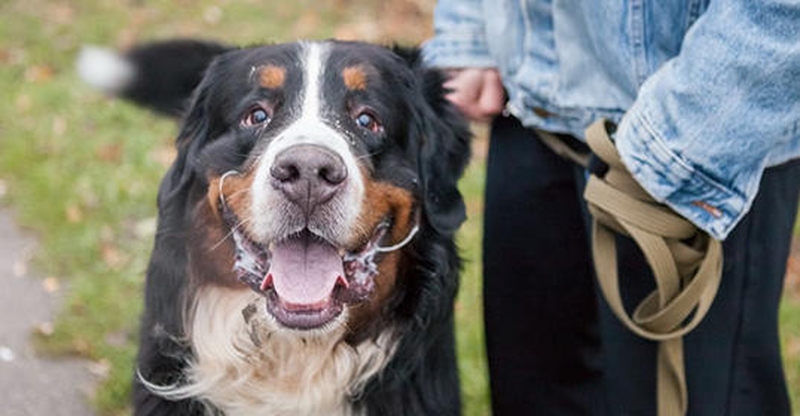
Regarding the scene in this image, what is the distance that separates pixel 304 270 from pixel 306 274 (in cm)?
1

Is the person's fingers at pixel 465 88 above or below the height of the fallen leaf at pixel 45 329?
above

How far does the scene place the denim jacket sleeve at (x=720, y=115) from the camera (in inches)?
74.0

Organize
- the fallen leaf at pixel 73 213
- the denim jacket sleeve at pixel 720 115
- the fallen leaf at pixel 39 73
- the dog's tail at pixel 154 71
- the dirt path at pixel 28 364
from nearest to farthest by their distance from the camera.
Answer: the denim jacket sleeve at pixel 720 115, the dog's tail at pixel 154 71, the dirt path at pixel 28 364, the fallen leaf at pixel 73 213, the fallen leaf at pixel 39 73

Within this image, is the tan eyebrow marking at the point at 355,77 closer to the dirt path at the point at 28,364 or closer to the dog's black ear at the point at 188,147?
the dog's black ear at the point at 188,147

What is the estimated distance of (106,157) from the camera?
221 inches

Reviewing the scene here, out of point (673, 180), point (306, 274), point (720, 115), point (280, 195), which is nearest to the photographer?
point (720, 115)

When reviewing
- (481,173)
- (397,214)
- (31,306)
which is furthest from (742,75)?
(481,173)

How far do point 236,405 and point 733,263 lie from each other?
121cm

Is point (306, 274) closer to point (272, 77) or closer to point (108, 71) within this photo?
point (272, 77)

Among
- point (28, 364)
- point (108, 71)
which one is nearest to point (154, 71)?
point (108, 71)

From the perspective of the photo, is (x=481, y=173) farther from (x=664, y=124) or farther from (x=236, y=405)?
(x=664, y=124)

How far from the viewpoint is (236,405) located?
2621 mm

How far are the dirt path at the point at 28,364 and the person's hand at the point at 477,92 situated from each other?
175 centimetres

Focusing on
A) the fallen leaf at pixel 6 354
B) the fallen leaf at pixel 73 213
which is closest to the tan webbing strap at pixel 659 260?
the fallen leaf at pixel 6 354
